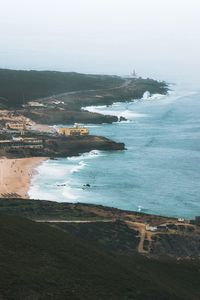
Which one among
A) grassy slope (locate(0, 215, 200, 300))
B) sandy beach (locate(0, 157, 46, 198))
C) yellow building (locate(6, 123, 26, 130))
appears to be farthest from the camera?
yellow building (locate(6, 123, 26, 130))

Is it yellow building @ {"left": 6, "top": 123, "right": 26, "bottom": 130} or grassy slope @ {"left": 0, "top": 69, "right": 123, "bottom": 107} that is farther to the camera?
grassy slope @ {"left": 0, "top": 69, "right": 123, "bottom": 107}

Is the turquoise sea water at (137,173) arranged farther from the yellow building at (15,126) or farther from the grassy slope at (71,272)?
the grassy slope at (71,272)

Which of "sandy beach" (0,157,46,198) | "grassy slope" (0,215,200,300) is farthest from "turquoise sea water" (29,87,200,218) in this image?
"grassy slope" (0,215,200,300)

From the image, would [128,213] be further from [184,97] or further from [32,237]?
[184,97]

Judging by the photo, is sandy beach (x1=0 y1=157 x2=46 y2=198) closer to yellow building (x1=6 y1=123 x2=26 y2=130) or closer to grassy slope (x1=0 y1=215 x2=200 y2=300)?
yellow building (x1=6 y1=123 x2=26 y2=130)

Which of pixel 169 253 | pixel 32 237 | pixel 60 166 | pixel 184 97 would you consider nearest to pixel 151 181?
pixel 60 166

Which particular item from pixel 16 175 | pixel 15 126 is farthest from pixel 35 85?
pixel 16 175
